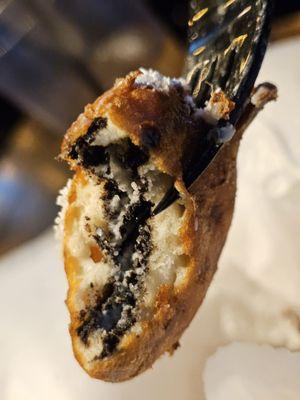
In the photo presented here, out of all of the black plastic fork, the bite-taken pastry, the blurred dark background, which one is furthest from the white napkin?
the blurred dark background

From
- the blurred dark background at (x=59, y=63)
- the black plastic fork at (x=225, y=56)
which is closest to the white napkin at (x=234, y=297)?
the black plastic fork at (x=225, y=56)

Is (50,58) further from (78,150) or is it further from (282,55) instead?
(78,150)

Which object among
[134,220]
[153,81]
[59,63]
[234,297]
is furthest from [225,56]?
[59,63]

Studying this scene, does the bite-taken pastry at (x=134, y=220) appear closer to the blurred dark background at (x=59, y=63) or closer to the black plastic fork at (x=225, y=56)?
the black plastic fork at (x=225, y=56)

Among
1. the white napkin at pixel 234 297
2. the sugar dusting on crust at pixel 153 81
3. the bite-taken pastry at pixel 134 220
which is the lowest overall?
the white napkin at pixel 234 297

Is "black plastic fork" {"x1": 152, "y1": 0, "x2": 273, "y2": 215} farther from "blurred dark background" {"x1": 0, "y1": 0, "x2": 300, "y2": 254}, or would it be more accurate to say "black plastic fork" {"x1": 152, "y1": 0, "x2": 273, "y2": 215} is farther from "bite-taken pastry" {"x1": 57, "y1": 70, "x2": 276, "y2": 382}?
"blurred dark background" {"x1": 0, "y1": 0, "x2": 300, "y2": 254}
